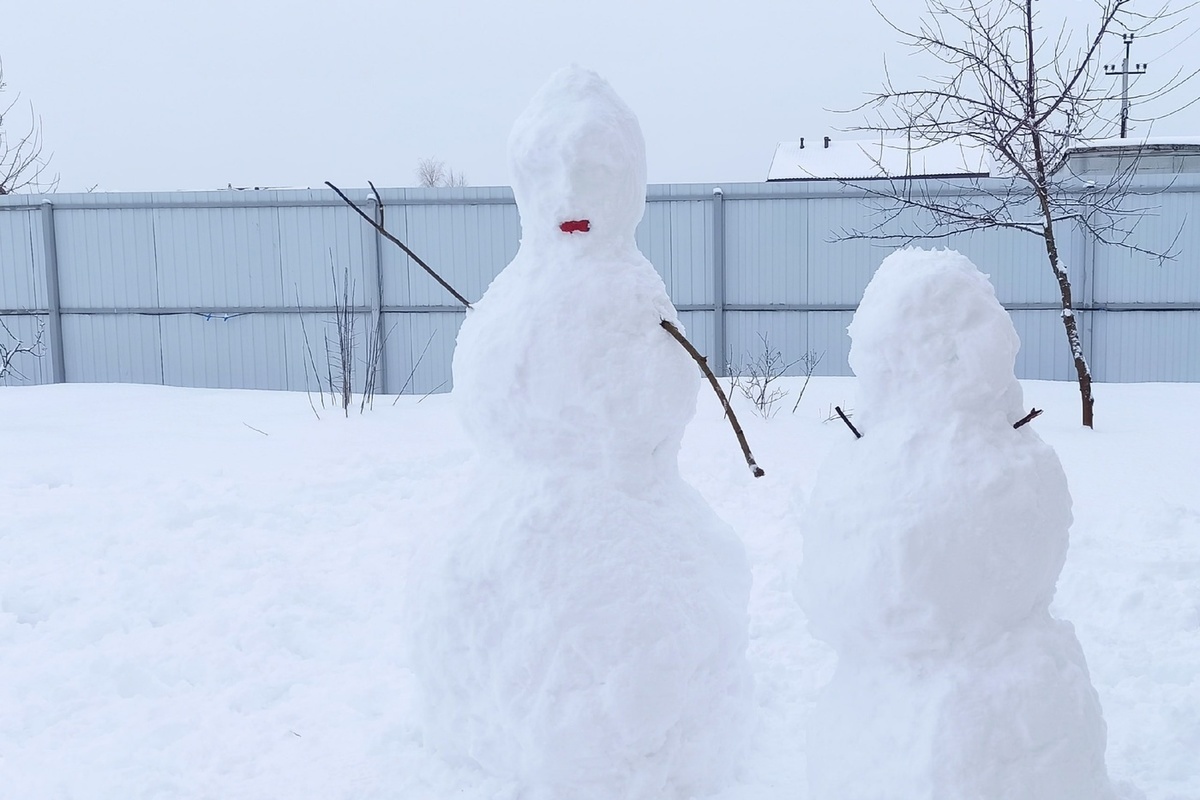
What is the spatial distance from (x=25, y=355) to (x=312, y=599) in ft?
27.5

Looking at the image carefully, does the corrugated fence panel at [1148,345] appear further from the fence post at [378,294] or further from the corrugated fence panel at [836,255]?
the fence post at [378,294]

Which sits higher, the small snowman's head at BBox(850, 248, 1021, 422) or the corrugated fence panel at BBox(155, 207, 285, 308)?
the corrugated fence panel at BBox(155, 207, 285, 308)

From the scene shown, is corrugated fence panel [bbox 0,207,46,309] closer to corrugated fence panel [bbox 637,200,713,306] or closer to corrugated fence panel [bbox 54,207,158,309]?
corrugated fence panel [bbox 54,207,158,309]

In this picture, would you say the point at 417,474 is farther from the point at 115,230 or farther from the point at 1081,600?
the point at 115,230

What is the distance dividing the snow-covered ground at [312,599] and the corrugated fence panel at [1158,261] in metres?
3.38

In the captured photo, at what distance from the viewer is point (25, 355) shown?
1048cm

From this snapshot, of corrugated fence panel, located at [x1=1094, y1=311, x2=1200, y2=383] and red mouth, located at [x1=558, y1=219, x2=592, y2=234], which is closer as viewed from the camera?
red mouth, located at [x1=558, y1=219, x2=592, y2=234]

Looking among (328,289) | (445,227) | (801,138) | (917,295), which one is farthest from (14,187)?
(801,138)

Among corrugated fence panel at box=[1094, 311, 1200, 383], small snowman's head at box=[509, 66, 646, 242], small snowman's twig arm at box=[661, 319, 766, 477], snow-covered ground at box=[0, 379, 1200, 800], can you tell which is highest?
small snowman's head at box=[509, 66, 646, 242]

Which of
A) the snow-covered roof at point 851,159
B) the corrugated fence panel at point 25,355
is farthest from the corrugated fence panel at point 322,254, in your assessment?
the snow-covered roof at point 851,159

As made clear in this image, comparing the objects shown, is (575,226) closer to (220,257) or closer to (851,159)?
(220,257)

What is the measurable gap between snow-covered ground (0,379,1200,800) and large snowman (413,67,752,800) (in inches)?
9.8

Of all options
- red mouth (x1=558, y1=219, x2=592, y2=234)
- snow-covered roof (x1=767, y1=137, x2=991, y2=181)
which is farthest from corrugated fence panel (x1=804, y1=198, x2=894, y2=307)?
snow-covered roof (x1=767, y1=137, x2=991, y2=181)

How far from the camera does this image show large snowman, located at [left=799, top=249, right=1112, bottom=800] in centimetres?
177
